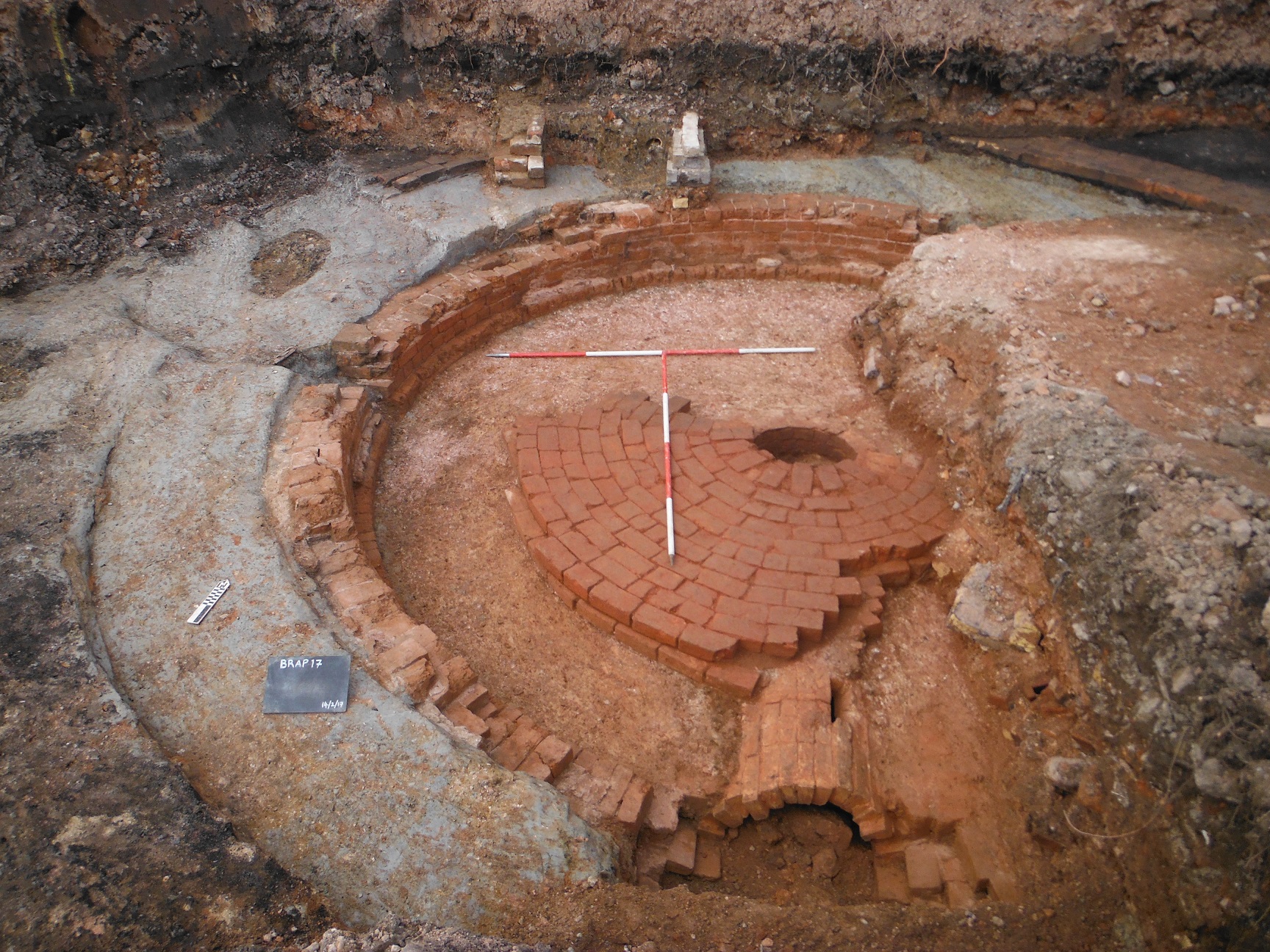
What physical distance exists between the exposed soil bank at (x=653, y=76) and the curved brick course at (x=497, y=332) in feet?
3.00

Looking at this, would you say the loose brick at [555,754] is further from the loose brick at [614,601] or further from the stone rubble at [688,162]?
the stone rubble at [688,162]

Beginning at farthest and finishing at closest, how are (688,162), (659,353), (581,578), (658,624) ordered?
(688,162) < (659,353) < (581,578) < (658,624)

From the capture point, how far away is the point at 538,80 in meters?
7.71

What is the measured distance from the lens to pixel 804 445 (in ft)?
18.0

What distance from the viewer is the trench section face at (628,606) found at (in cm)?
357

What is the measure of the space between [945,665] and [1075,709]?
27.3 inches

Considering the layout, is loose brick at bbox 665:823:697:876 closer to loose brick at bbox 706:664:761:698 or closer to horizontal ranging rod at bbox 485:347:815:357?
loose brick at bbox 706:664:761:698

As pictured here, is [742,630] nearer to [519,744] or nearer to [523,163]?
[519,744]

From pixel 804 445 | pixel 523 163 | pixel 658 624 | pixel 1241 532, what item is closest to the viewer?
pixel 1241 532

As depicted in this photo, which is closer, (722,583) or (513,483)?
(722,583)

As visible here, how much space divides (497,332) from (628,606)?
3.14m

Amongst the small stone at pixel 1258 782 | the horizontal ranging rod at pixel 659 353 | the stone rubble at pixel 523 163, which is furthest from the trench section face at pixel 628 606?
the small stone at pixel 1258 782

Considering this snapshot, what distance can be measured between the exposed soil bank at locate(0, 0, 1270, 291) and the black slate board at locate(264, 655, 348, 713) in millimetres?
4786

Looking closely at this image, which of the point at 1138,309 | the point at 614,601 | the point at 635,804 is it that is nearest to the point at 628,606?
the point at 614,601
